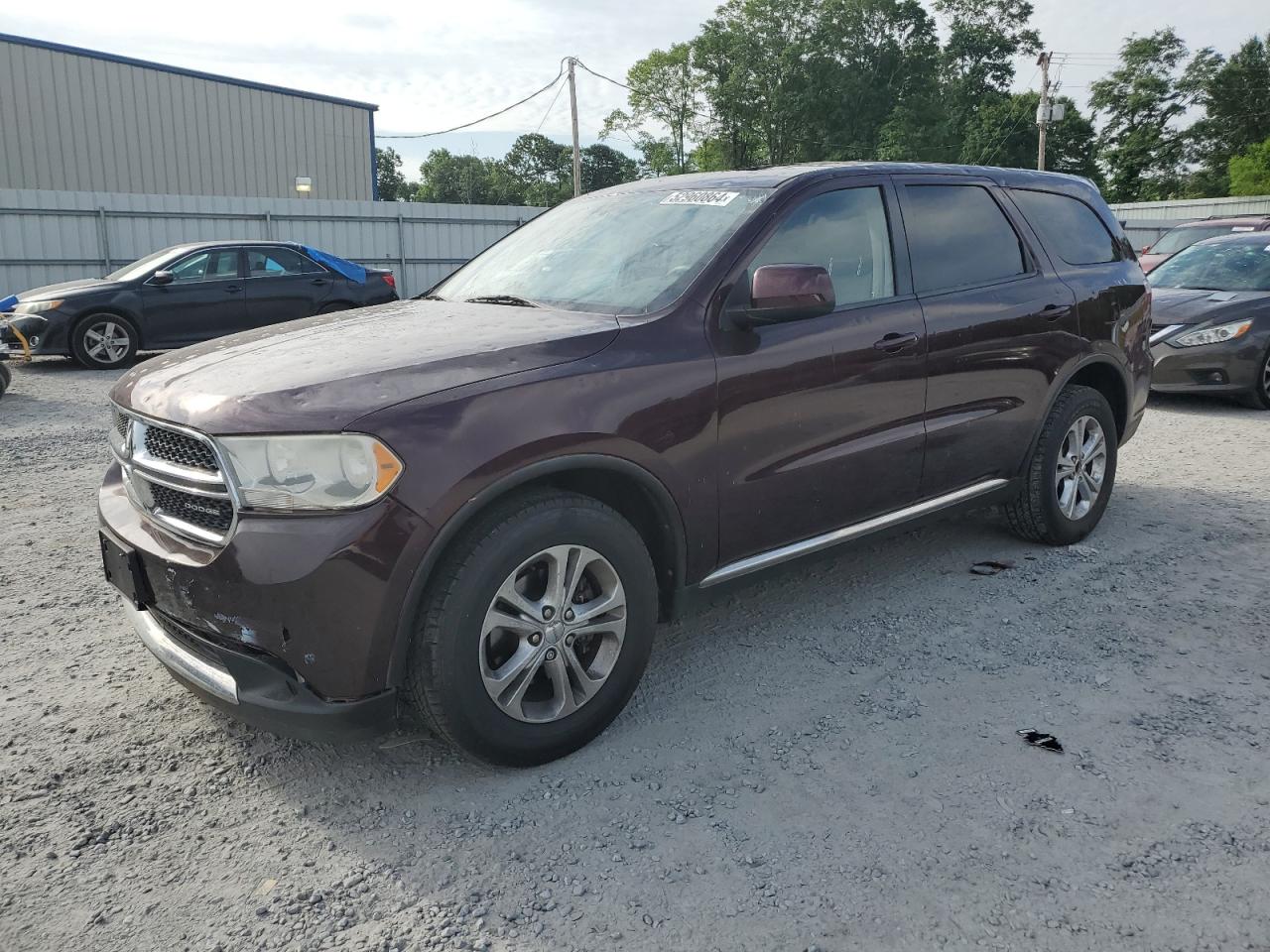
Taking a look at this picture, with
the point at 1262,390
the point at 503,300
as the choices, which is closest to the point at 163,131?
the point at 1262,390

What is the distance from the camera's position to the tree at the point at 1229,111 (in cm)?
6381

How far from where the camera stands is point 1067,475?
495 centimetres

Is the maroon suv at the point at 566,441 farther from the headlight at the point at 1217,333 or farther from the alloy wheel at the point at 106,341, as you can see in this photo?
the alloy wheel at the point at 106,341

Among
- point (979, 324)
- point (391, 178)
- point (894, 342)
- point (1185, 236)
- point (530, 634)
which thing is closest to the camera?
point (530, 634)

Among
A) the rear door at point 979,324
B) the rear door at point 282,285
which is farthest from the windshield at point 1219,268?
the rear door at point 282,285

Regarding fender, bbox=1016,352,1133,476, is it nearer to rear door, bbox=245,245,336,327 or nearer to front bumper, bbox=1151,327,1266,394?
front bumper, bbox=1151,327,1266,394

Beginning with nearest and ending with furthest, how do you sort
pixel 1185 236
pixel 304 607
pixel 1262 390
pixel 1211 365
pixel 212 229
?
1. pixel 304 607
2. pixel 1211 365
3. pixel 1262 390
4. pixel 1185 236
5. pixel 212 229

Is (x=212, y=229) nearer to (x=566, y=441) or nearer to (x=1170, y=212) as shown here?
(x=566, y=441)

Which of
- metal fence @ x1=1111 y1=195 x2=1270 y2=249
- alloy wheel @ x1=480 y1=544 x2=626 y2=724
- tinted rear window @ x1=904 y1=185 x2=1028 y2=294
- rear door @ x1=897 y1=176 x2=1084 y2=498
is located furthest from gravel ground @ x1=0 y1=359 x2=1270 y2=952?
metal fence @ x1=1111 y1=195 x2=1270 y2=249

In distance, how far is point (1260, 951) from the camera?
2.20m

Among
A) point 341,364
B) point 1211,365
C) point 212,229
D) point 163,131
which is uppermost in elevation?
point 163,131

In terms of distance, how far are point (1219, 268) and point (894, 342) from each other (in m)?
7.75

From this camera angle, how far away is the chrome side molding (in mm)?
2703

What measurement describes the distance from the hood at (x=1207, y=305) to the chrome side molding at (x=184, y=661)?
8.73m
